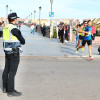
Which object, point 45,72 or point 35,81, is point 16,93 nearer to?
point 35,81

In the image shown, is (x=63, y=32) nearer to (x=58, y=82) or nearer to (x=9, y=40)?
(x=58, y=82)

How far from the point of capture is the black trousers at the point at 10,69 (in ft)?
16.6

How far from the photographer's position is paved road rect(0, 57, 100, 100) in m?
5.19

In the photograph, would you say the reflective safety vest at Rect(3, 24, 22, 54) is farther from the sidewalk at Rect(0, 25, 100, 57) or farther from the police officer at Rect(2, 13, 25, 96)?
the sidewalk at Rect(0, 25, 100, 57)

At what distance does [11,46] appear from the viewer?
16.3 ft

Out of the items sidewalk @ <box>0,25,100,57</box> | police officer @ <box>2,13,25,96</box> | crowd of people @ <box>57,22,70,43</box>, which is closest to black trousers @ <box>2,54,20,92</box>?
police officer @ <box>2,13,25,96</box>

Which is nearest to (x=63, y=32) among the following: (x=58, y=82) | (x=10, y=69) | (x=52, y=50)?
(x=52, y=50)

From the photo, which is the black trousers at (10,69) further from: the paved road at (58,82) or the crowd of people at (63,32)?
the crowd of people at (63,32)

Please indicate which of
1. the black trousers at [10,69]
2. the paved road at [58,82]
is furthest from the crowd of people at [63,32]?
the black trousers at [10,69]

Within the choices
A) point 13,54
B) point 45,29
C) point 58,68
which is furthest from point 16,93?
point 45,29

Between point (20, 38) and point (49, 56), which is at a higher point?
point (20, 38)

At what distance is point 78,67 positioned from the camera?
884 cm

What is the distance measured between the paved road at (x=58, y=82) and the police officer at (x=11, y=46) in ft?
0.86

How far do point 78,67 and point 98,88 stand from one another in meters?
2.97
